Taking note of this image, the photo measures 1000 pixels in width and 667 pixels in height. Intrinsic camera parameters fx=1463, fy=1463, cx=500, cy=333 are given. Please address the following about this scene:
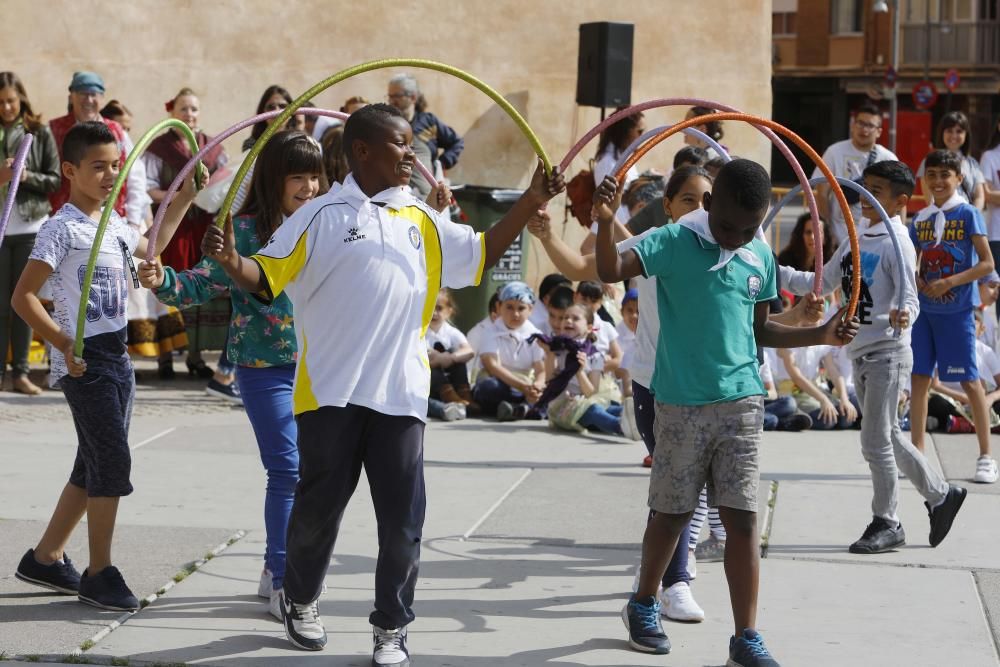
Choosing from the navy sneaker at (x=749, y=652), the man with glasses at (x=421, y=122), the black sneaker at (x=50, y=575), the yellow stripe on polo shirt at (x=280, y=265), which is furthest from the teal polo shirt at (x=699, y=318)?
the man with glasses at (x=421, y=122)

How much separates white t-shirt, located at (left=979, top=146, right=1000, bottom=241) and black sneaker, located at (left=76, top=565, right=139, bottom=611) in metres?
8.32

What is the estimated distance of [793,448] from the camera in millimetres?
8859

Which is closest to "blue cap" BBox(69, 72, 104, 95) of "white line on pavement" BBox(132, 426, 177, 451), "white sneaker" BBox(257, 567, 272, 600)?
"white line on pavement" BBox(132, 426, 177, 451)

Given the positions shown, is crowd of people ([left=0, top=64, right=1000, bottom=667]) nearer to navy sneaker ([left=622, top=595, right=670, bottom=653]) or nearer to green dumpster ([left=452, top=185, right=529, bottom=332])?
navy sneaker ([left=622, top=595, right=670, bottom=653])

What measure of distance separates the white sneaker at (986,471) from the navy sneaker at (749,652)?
3687mm

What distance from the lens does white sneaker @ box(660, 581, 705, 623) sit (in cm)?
518

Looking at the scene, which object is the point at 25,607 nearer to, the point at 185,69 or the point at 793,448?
the point at 793,448

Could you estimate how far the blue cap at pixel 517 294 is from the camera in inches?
388

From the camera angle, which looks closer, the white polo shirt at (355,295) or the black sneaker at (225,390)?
the white polo shirt at (355,295)

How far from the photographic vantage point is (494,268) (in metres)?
12.0

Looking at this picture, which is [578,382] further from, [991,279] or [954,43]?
[954,43]

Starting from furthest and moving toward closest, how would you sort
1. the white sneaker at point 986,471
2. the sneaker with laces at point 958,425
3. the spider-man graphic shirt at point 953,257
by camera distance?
the sneaker with laces at point 958,425 < the spider-man graphic shirt at point 953,257 < the white sneaker at point 986,471

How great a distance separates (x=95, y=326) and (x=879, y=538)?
3.40 m

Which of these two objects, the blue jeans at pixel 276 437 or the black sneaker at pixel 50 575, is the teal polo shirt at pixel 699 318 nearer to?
the blue jeans at pixel 276 437
